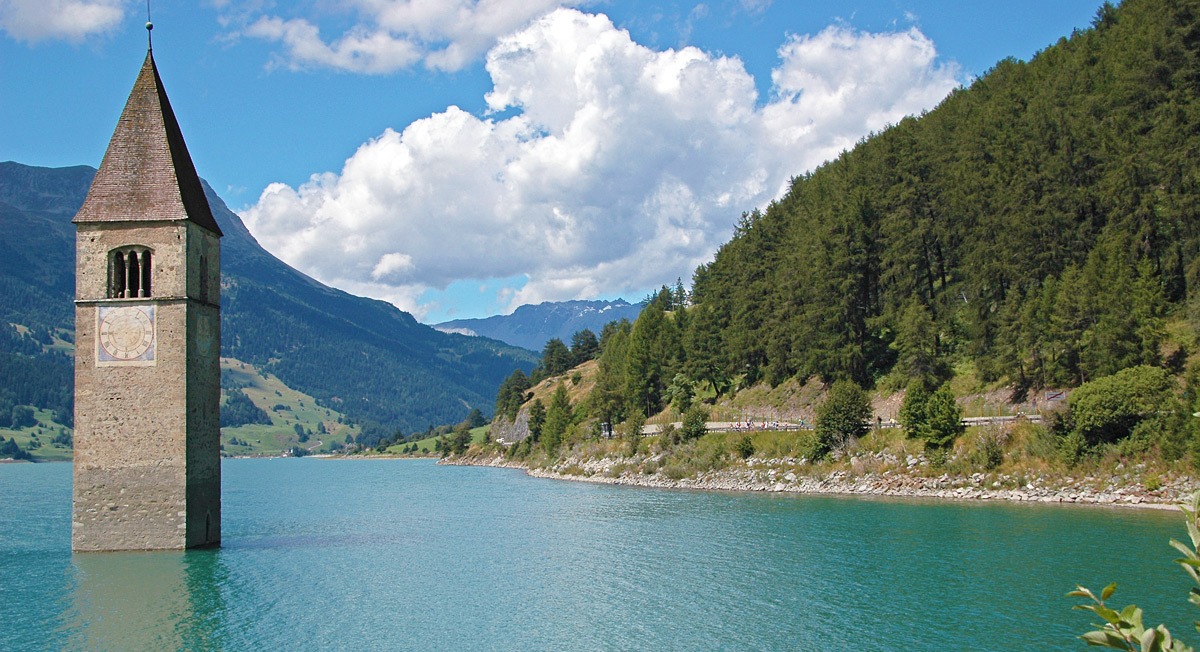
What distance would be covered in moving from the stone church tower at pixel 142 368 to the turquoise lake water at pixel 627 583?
1.94 metres

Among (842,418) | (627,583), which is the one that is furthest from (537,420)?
A: (627,583)

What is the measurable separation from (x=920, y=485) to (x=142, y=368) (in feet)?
158

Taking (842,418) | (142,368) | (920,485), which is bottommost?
(920,485)

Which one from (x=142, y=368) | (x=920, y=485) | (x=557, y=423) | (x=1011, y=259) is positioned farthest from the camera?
(x=557, y=423)

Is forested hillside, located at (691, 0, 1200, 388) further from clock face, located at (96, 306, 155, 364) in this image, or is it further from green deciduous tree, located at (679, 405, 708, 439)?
clock face, located at (96, 306, 155, 364)

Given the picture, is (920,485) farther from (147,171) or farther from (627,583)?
(147,171)

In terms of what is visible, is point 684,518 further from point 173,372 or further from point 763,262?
point 763,262

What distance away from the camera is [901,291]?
77312mm

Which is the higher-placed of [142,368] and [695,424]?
[142,368]

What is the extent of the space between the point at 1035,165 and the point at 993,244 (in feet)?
22.9

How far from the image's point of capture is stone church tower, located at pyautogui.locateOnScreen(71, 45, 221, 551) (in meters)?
36.0

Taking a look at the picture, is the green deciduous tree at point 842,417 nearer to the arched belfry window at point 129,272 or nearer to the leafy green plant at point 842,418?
the leafy green plant at point 842,418

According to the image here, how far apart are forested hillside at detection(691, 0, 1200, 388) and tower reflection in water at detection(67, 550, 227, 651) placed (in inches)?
2089

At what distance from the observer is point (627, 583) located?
107 feet
